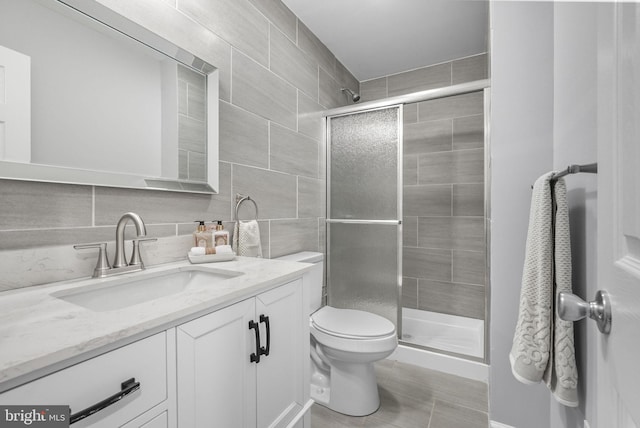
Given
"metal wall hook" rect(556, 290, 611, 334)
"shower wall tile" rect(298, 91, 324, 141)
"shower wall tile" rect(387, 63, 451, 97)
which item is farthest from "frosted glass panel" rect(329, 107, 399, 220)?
"metal wall hook" rect(556, 290, 611, 334)

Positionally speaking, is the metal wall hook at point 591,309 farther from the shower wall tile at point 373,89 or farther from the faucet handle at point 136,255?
the shower wall tile at point 373,89

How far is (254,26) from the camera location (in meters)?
1.72

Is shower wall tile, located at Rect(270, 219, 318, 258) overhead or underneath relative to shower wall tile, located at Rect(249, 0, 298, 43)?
underneath

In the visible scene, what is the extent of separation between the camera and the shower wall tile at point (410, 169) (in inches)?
107

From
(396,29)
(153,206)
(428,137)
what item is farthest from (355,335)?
(396,29)

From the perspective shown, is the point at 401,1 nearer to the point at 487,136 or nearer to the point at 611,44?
the point at 487,136

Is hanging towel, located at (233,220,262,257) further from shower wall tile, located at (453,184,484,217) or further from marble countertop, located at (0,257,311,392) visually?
shower wall tile, located at (453,184,484,217)

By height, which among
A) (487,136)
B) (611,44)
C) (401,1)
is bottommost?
(611,44)

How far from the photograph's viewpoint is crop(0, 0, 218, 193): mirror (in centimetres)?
86

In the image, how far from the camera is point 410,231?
109 inches

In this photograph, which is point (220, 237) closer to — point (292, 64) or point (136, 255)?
point (136, 255)

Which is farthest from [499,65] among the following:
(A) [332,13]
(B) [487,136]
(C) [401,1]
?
(A) [332,13]

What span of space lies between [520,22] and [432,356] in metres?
1.97

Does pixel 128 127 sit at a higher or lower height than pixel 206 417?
higher
